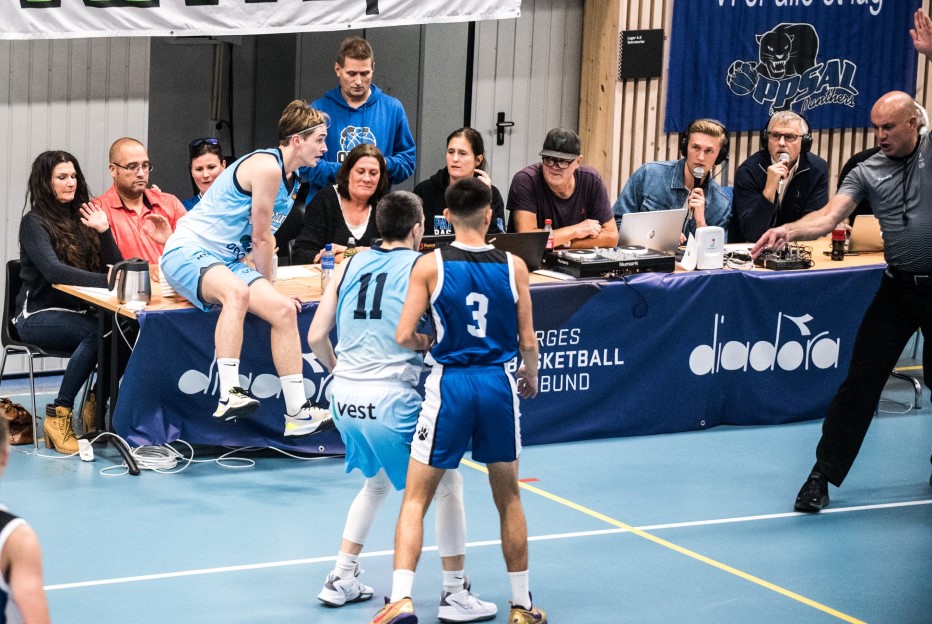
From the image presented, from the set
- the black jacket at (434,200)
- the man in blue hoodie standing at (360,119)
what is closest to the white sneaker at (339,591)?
the black jacket at (434,200)

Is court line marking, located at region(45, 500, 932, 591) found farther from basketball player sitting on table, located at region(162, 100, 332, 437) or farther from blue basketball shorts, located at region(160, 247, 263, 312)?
blue basketball shorts, located at region(160, 247, 263, 312)

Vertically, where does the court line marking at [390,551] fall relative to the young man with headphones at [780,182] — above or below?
below

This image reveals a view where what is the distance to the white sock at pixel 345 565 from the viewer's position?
16.3 feet

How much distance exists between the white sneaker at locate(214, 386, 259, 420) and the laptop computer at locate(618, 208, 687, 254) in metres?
2.53

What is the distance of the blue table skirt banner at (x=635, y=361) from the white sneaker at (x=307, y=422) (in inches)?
14.9

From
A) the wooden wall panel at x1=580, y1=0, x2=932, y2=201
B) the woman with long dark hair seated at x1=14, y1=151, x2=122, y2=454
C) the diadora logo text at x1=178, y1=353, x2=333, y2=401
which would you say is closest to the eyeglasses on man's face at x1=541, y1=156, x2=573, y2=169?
the diadora logo text at x1=178, y1=353, x2=333, y2=401

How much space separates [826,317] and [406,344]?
13.0 ft

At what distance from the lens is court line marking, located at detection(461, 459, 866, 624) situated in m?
5.16

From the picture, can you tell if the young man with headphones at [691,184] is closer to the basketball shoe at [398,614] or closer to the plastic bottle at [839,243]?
the plastic bottle at [839,243]

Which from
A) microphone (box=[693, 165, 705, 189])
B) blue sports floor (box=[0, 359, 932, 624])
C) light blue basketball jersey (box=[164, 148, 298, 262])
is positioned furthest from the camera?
microphone (box=[693, 165, 705, 189])

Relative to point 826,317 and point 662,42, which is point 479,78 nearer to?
point 662,42

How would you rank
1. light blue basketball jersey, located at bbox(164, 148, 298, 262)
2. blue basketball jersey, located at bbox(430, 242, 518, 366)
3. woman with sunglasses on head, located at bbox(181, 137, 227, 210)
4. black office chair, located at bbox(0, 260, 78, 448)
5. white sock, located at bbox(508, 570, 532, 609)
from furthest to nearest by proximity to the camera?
1. woman with sunglasses on head, located at bbox(181, 137, 227, 210)
2. black office chair, located at bbox(0, 260, 78, 448)
3. light blue basketball jersey, located at bbox(164, 148, 298, 262)
4. white sock, located at bbox(508, 570, 532, 609)
5. blue basketball jersey, located at bbox(430, 242, 518, 366)

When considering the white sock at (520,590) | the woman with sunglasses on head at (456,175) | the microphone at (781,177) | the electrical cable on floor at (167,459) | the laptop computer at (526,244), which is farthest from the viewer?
the microphone at (781,177)

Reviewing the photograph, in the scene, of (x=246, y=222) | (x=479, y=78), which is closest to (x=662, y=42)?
(x=479, y=78)
